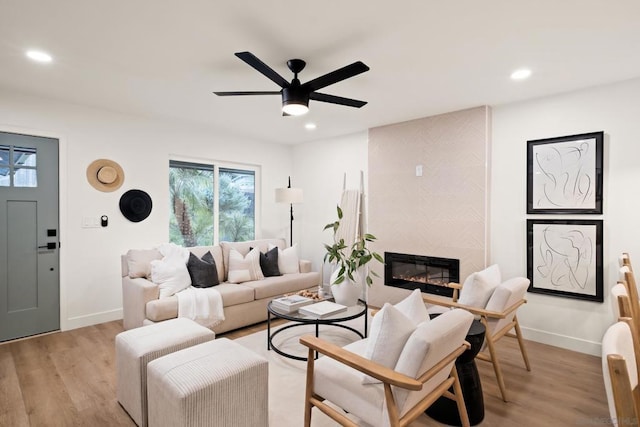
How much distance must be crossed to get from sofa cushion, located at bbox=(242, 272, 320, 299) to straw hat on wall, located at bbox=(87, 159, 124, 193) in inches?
80.2

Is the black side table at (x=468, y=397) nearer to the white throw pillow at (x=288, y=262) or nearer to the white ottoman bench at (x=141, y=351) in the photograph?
the white ottoman bench at (x=141, y=351)

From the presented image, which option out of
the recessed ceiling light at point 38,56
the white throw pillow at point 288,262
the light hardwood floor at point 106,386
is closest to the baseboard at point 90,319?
the light hardwood floor at point 106,386

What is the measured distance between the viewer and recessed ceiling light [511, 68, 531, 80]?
2854 millimetres

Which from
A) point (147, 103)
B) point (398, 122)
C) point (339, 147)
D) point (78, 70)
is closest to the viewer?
point (78, 70)

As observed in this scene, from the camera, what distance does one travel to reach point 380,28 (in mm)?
2219

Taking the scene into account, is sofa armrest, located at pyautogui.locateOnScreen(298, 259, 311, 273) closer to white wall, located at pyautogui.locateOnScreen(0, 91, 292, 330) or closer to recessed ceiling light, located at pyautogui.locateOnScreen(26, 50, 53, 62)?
white wall, located at pyautogui.locateOnScreen(0, 91, 292, 330)

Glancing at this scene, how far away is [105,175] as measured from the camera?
4.01m

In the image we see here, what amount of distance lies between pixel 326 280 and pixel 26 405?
389cm

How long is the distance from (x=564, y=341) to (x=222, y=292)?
11.8 ft

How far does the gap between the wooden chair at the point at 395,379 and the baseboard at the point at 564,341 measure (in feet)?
7.08

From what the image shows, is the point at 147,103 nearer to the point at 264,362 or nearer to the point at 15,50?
the point at 15,50

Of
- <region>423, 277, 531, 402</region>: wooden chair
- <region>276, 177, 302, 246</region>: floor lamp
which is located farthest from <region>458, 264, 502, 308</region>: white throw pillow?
<region>276, 177, 302, 246</region>: floor lamp

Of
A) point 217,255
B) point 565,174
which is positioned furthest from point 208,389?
point 565,174

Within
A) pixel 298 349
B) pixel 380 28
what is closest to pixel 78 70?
pixel 380 28
